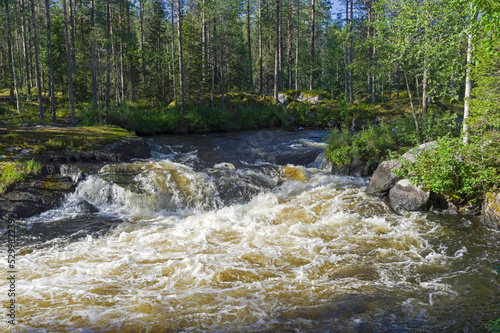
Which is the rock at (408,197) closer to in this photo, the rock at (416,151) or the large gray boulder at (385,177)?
the large gray boulder at (385,177)

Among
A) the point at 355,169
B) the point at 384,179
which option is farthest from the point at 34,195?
the point at 355,169

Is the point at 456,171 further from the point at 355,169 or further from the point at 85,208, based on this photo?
the point at 85,208

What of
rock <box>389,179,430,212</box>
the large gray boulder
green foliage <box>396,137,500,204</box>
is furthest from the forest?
the large gray boulder

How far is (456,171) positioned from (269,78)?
1293 inches

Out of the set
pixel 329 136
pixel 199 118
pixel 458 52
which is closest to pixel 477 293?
pixel 458 52

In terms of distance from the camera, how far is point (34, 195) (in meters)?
11.0

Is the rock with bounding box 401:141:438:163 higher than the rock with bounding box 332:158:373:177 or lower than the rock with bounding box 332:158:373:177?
higher

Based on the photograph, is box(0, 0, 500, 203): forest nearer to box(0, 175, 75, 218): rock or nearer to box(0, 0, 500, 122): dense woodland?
box(0, 0, 500, 122): dense woodland

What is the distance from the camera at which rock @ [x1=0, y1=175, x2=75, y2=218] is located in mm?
10258

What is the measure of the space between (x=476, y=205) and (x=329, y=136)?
24.0ft

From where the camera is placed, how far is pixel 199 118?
25391 millimetres

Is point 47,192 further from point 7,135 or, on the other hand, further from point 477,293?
point 477,293

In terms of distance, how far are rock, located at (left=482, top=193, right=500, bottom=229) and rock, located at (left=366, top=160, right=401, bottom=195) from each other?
115 inches

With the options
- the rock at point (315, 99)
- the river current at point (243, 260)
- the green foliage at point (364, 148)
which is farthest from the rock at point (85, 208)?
the rock at point (315, 99)
